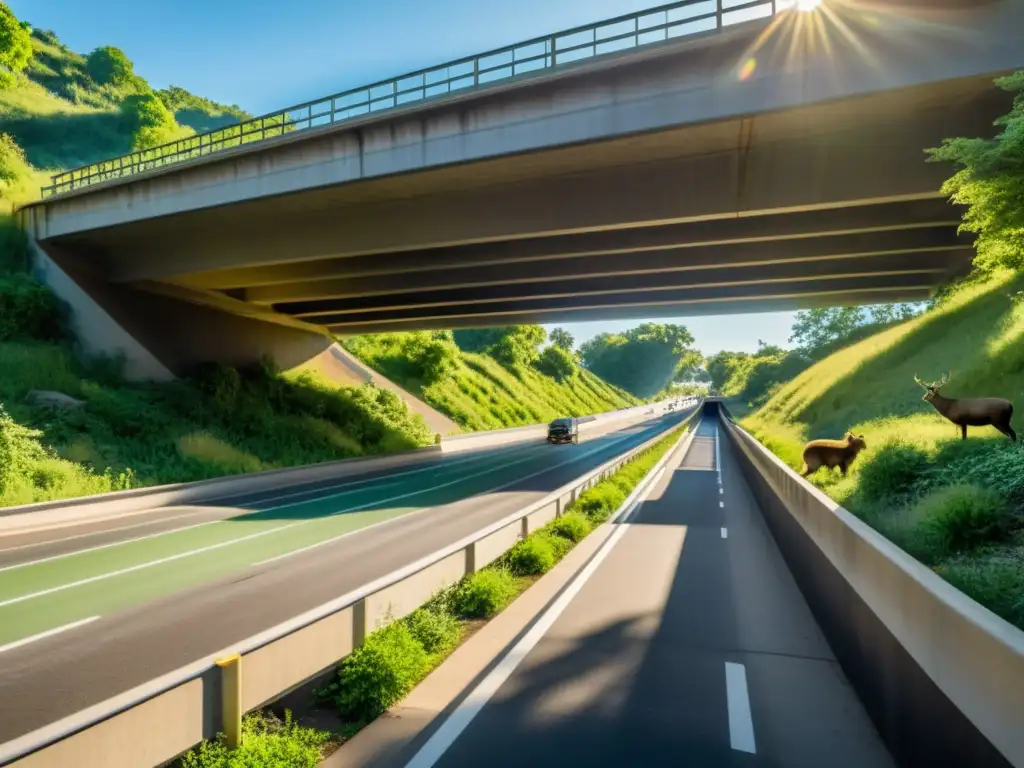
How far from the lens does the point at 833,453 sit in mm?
13414

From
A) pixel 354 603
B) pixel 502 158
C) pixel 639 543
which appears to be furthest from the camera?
pixel 502 158

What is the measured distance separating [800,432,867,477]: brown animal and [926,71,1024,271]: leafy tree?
5.24 m

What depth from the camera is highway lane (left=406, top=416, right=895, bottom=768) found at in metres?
4.63

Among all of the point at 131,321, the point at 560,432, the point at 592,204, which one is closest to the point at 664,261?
the point at 592,204

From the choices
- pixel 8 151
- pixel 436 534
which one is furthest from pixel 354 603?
pixel 8 151

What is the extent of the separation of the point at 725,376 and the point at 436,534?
645ft

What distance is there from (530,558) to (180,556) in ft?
22.2

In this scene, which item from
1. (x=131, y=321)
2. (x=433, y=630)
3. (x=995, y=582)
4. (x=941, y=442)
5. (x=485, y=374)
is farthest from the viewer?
(x=485, y=374)

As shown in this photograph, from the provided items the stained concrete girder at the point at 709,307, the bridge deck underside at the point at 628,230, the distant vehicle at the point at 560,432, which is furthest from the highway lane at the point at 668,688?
the distant vehicle at the point at 560,432

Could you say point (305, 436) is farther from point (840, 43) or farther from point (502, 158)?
point (840, 43)

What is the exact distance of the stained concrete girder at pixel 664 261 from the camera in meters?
19.9

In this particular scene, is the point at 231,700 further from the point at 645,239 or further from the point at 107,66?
the point at 107,66

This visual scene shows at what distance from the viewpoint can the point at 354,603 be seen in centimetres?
555

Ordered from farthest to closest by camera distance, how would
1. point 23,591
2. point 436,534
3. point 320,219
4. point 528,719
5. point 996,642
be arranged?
point 320,219 → point 436,534 → point 23,591 → point 528,719 → point 996,642
